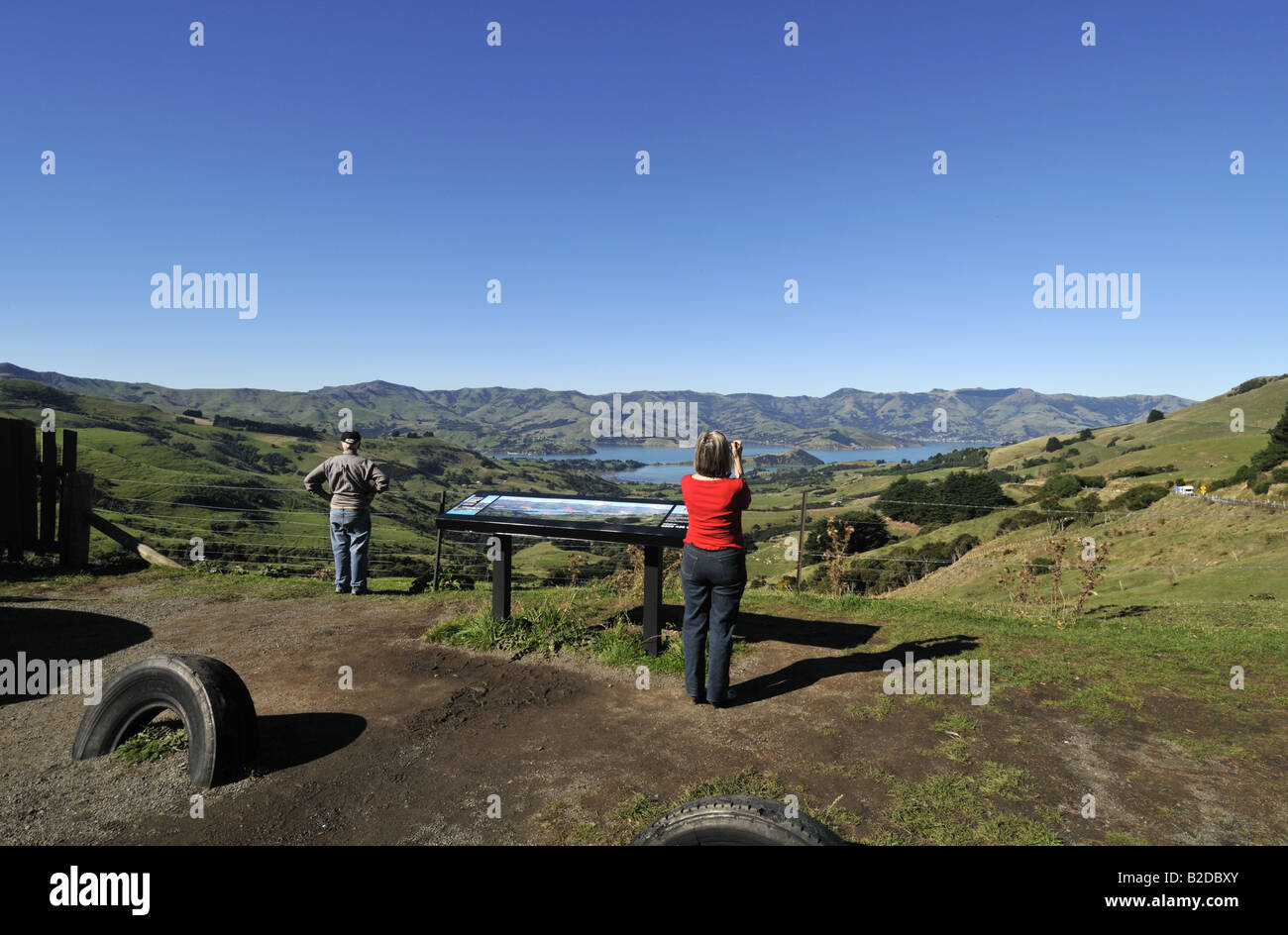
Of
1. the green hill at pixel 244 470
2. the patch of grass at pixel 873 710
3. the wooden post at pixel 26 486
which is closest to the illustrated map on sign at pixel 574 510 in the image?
the patch of grass at pixel 873 710

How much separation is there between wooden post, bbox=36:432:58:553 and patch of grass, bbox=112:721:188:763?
7.69 metres

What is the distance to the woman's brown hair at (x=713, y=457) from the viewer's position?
4988mm

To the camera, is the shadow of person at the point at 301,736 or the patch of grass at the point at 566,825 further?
the shadow of person at the point at 301,736

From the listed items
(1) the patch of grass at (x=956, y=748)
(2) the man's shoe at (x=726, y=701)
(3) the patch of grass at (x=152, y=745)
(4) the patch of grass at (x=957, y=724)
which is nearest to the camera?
(3) the patch of grass at (x=152, y=745)

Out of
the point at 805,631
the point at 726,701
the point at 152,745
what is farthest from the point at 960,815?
the point at 152,745

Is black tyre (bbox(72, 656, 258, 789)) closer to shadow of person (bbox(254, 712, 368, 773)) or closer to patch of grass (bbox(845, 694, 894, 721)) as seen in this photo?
shadow of person (bbox(254, 712, 368, 773))

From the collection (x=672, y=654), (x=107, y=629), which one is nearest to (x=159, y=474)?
(x=107, y=629)

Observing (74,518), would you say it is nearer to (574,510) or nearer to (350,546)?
(350,546)

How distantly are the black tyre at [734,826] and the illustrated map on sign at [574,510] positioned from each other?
3785 millimetres

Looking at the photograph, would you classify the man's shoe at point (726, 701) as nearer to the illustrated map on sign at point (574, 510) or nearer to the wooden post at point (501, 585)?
the illustrated map on sign at point (574, 510)

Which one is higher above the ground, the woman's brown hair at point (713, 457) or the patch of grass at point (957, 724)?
the woman's brown hair at point (713, 457)

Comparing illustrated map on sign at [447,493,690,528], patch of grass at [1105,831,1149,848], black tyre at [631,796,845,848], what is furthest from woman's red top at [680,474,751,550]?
patch of grass at [1105,831,1149,848]

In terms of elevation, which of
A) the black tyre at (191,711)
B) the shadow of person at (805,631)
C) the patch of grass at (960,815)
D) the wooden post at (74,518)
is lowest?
the patch of grass at (960,815)
